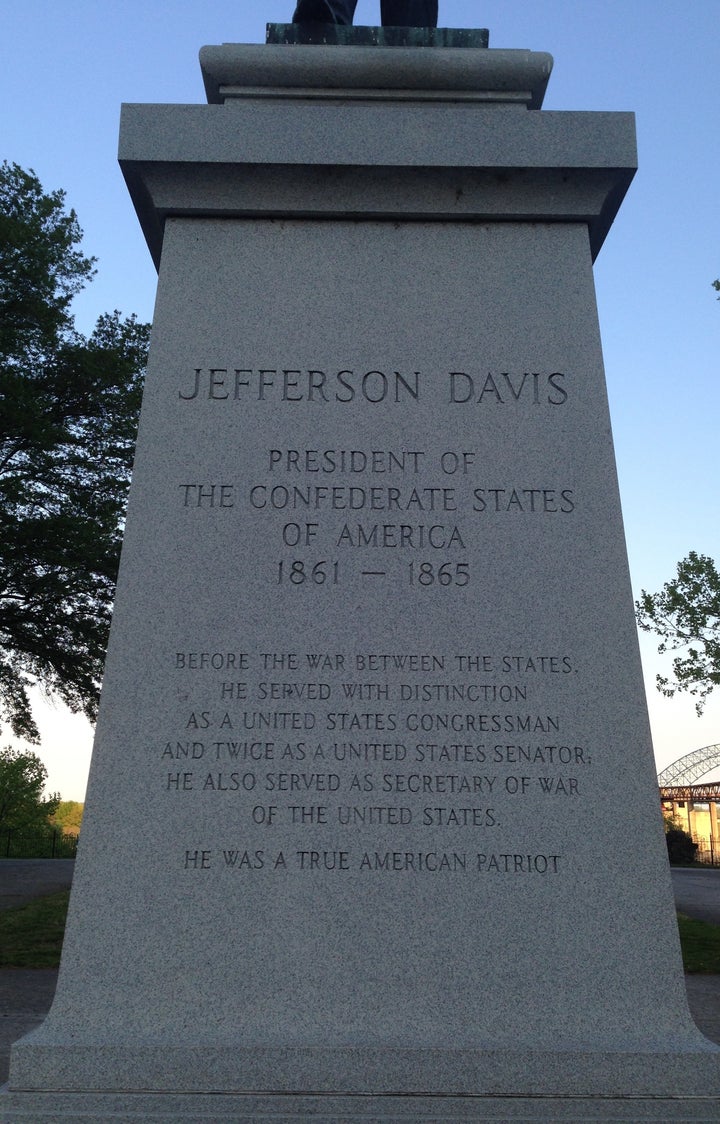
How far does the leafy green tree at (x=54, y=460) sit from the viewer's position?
1886 centimetres

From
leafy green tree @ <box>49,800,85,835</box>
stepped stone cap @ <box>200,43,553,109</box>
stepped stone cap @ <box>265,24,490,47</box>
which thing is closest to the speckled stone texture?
stepped stone cap @ <box>200,43,553,109</box>

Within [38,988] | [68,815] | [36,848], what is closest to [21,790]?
[36,848]

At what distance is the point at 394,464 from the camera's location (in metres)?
4.56

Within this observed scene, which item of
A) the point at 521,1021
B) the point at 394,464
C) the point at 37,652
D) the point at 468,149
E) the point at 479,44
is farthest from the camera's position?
the point at 37,652

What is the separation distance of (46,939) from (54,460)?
1026 cm

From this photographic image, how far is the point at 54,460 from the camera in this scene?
→ 19.5 metres

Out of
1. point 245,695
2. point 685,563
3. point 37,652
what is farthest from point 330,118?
point 37,652

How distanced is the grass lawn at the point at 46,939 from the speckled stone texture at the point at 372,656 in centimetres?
681

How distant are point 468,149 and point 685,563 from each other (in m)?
15.4

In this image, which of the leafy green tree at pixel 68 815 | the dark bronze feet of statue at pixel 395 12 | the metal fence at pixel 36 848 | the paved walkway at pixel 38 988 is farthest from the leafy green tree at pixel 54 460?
the leafy green tree at pixel 68 815

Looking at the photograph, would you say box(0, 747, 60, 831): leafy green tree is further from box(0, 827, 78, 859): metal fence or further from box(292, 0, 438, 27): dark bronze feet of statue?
box(292, 0, 438, 27): dark bronze feet of statue

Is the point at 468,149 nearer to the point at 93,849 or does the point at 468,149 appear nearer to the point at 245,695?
the point at 245,695

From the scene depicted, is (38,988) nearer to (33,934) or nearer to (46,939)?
(46,939)

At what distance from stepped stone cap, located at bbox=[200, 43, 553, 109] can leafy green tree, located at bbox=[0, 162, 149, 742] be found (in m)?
14.1
